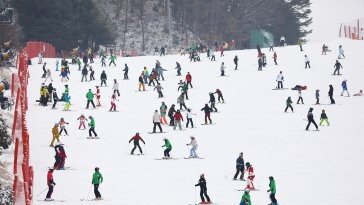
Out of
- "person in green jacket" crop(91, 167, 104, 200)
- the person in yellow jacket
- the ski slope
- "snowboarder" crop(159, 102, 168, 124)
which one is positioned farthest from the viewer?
"snowboarder" crop(159, 102, 168, 124)

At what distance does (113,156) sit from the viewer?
3803cm

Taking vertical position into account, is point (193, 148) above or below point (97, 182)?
above

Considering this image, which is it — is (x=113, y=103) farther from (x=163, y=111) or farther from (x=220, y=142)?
(x=220, y=142)

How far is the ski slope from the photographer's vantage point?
106 ft

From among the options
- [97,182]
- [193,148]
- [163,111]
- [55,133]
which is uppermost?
[163,111]

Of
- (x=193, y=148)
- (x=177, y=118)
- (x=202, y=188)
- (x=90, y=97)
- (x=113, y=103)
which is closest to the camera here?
(x=202, y=188)

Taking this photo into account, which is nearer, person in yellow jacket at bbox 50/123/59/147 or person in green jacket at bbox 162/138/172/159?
person in green jacket at bbox 162/138/172/159

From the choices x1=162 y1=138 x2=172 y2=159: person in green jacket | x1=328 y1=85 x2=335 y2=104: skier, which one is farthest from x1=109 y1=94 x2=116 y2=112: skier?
x1=328 y1=85 x2=335 y2=104: skier

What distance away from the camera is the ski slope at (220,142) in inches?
1267

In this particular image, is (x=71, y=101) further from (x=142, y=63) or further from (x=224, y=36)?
(x=224, y=36)

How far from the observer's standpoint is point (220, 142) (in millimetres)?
41469

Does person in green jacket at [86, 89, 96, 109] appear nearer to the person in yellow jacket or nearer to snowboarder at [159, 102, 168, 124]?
snowboarder at [159, 102, 168, 124]

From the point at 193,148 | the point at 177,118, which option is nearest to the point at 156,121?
the point at 177,118

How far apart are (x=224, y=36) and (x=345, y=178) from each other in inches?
2825
